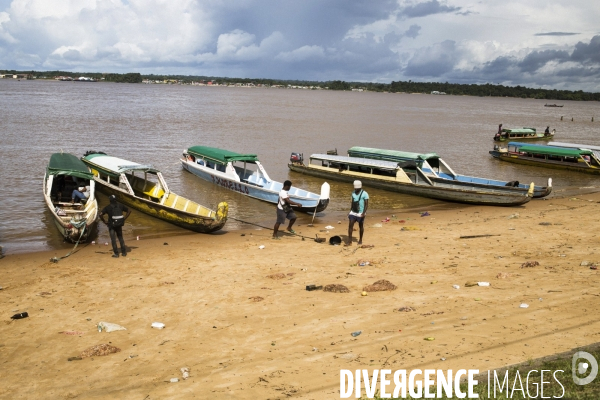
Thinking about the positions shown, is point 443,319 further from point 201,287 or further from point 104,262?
point 104,262

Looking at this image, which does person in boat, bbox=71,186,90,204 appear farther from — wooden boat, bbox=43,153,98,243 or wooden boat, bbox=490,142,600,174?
wooden boat, bbox=490,142,600,174

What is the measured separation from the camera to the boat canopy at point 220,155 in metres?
24.8

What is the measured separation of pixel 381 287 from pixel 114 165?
14.9 m

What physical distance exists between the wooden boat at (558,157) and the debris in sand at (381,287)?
90.5 feet

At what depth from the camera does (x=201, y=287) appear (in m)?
12.0

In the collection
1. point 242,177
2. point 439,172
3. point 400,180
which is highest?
point 439,172

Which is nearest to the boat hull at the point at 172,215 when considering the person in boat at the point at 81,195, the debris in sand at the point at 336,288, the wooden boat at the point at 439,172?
the person in boat at the point at 81,195

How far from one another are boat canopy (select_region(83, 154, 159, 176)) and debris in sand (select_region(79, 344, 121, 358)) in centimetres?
1300

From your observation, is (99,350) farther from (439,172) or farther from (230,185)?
(439,172)

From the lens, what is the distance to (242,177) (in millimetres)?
26016

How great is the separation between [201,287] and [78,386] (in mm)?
4461

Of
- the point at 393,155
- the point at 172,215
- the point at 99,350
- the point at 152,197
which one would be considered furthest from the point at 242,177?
the point at 99,350

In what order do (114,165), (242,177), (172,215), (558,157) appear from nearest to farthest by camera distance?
(172,215) < (114,165) < (242,177) < (558,157)

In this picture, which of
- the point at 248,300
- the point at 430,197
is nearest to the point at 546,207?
the point at 430,197
